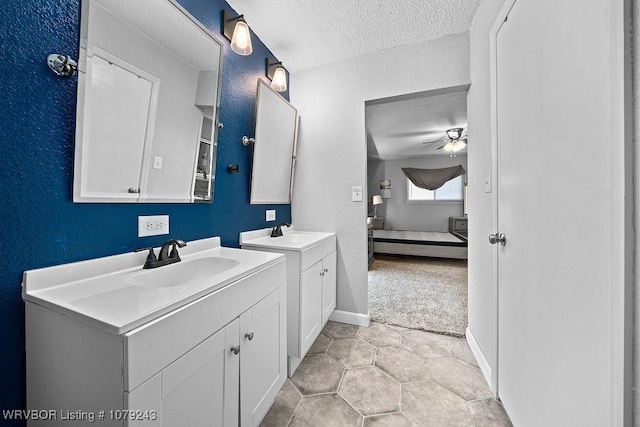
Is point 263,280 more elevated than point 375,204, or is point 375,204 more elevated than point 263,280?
point 375,204

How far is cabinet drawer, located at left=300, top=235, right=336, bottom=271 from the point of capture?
4.78ft

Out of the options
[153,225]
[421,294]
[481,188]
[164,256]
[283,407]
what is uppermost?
[481,188]

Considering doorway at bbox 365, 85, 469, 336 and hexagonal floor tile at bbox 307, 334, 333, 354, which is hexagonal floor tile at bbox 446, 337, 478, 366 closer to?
doorway at bbox 365, 85, 469, 336

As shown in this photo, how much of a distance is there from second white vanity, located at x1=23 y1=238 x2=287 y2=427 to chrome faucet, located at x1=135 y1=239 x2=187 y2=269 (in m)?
0.03

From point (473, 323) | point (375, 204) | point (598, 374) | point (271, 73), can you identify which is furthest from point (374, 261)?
point (598, 374)

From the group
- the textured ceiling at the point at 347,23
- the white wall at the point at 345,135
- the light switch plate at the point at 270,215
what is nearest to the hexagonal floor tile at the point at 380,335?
the white wall at the point at 345,135

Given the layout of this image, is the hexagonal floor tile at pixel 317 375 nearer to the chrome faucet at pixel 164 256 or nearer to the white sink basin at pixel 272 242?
the white sink basin at pixel 272 242

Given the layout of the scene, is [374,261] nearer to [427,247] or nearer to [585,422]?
[427,247]

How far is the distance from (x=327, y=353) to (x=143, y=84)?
1.90m

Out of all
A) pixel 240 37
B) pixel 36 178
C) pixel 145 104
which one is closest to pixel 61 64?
pixel 145 104

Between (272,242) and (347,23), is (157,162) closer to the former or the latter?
(272,242)

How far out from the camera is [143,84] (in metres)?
1.00

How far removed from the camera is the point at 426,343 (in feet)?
5.71

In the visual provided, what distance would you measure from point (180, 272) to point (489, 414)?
1701 millimetres
